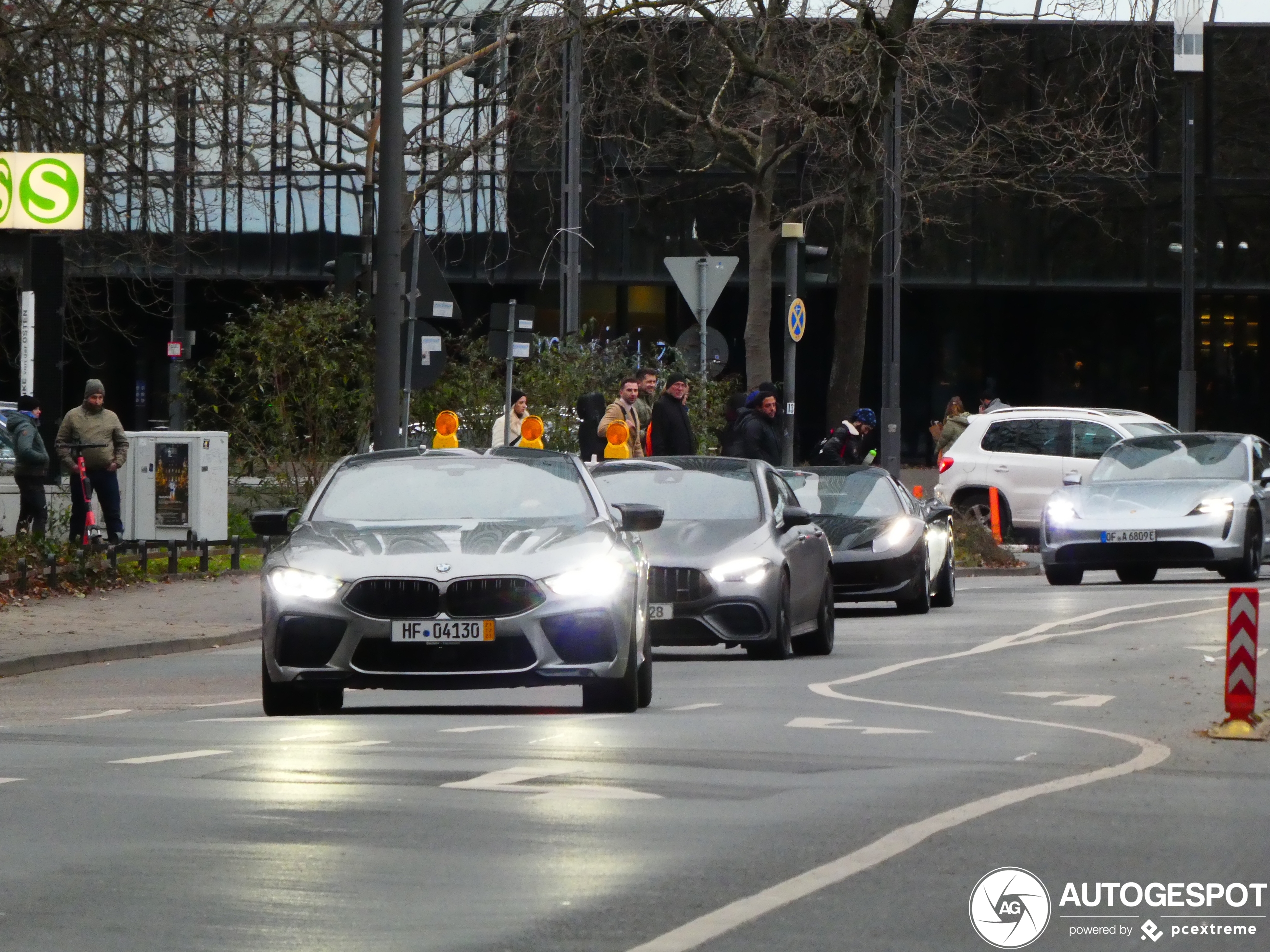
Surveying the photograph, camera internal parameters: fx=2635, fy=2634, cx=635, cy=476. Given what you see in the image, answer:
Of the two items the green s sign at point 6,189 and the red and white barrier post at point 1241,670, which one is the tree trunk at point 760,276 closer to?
the green s sign at point 6,189

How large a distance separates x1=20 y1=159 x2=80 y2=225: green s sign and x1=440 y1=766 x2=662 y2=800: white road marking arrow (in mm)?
16321

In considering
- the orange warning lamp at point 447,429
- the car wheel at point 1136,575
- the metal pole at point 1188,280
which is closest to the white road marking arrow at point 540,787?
the orange warning lamp at point 447,429

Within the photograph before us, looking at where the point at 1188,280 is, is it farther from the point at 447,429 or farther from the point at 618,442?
the point at 618,442

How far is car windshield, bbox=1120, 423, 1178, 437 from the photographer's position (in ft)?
107

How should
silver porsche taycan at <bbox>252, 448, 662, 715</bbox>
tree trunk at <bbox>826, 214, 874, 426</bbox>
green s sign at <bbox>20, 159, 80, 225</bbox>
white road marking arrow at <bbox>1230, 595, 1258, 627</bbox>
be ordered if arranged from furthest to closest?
tree trunk at <bbox>826, 214, 874, 426</bbox>
green s sign at <bbox>20, 159, 80, 225</bbox>
silver porsche taycan at <bbox>252, 448, 662, 715</bbox>
white road marking arrow at <bbox>1230, 595, 1258, 627</bbox>

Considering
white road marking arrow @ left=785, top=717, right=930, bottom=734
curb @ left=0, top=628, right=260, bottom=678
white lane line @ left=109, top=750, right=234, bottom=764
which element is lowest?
curb @ left=0, top=628, right=260, bottom=678

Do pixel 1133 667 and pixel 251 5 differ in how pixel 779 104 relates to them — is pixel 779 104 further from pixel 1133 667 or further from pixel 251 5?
pixel 1133 667

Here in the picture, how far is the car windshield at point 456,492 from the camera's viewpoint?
13.0 m

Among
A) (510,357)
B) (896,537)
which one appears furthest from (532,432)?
(896,537)

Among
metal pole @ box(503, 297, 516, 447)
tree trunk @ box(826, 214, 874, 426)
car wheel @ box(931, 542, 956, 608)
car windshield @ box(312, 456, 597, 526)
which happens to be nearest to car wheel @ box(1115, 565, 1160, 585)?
car wheel @ box(931, 542, 956, 608)

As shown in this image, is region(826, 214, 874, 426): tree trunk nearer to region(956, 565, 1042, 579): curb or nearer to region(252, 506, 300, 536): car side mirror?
region(956, 565, 1042, 579): curb

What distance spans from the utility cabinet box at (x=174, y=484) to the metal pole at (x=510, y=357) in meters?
3.62

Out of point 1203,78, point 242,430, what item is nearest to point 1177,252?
point 1203,78

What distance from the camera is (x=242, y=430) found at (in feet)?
97.8
